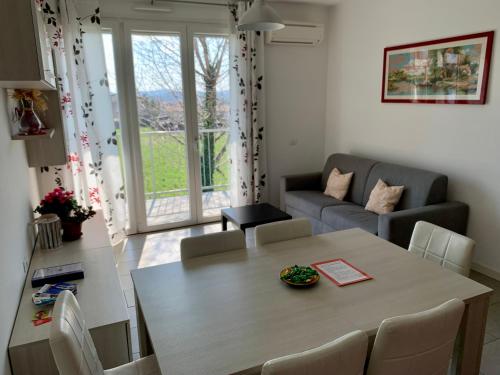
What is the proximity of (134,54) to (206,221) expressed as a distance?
2.19 metres

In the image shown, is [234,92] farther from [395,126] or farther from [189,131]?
[395,126]

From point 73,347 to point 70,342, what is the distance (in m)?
0.02

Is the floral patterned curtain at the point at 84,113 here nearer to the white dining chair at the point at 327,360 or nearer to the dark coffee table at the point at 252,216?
the dark coffee table at the point at 252,216

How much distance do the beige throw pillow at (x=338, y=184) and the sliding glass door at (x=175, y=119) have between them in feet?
4.39

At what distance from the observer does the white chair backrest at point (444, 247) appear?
79.4 inches

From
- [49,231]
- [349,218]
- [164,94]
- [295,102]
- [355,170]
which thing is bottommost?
[349,218]

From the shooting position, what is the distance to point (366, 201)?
4.13m

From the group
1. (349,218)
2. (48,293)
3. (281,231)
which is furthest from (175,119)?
(48,293)

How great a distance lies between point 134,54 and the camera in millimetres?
4156

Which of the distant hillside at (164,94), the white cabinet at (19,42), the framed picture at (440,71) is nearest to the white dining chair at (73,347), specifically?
the white cabinet at (19,42)

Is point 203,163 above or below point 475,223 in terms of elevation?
above

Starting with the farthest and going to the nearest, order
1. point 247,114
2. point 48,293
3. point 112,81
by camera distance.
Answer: point 247,114
point 112,81
point 48,293

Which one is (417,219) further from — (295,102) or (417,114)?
(295,102)

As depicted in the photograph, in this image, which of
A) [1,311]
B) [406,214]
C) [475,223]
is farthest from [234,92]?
[1,311]
